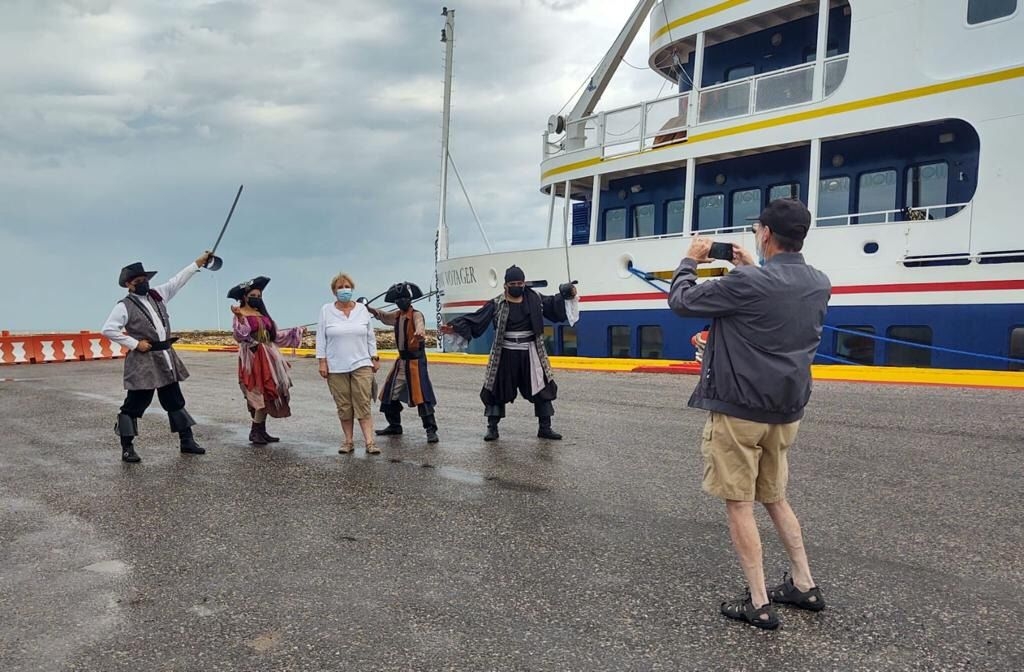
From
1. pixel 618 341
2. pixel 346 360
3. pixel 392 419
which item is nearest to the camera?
pixel 346 360

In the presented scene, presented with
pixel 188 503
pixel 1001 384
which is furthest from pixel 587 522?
pixel 1001 384

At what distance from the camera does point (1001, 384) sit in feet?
31.8

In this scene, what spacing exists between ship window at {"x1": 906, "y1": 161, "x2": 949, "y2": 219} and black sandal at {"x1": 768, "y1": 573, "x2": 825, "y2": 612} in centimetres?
1121

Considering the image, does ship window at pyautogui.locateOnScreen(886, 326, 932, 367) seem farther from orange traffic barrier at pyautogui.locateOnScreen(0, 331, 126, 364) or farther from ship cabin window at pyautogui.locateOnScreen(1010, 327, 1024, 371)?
orange traffic barrier at pyautogui.locateOnScreen(0, 331, 126, 364)

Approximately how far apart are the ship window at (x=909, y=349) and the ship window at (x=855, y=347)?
304 mm

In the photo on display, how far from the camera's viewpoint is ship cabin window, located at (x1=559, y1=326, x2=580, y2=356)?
16328 millimetres

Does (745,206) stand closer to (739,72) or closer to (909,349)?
(739,72)

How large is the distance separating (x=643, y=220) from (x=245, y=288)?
11.4 metres

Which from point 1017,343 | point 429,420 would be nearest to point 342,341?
point 429,420

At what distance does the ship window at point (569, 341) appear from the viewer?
16.3m

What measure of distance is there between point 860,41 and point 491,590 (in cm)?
1246

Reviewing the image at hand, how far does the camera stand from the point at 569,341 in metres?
16.5

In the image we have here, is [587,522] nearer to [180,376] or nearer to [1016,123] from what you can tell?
[180,376]

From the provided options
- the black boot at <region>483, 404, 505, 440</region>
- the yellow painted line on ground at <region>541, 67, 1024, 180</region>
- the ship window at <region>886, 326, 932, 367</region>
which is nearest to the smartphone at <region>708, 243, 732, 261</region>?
the black boot at <region>483, 404, 505, 440</region>
